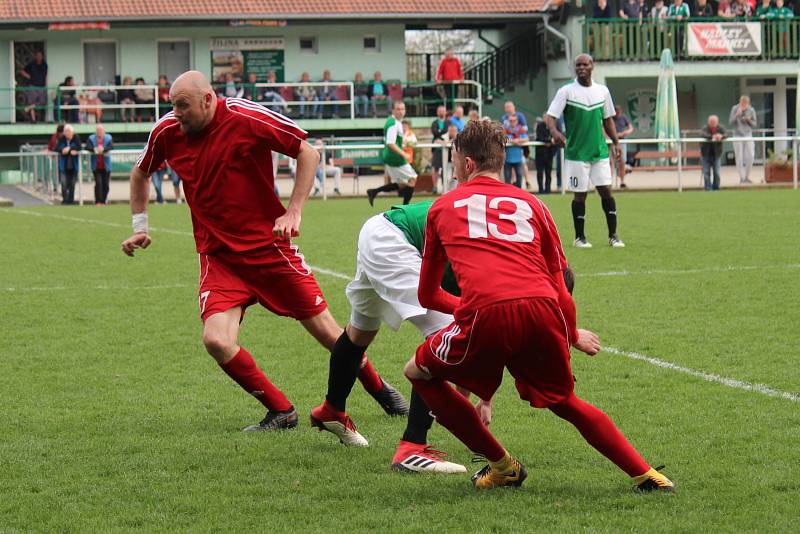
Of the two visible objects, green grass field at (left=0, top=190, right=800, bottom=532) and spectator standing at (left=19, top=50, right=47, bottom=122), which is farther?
spectator standing at (left=19, top=50, right=47, bottom=122)

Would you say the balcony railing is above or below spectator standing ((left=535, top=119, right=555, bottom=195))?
above

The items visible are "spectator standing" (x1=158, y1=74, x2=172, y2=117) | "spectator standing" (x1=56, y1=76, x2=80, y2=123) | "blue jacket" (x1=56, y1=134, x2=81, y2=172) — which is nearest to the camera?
"blue jacket" (x1=56, y1=134, x2=81, y2=172)

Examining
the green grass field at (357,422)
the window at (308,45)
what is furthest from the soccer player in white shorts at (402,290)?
the window at (308,45)

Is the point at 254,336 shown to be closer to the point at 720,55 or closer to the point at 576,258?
the point at 576,258

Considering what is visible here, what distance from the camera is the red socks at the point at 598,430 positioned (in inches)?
187

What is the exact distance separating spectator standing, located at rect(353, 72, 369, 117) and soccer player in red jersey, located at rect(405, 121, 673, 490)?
3291 cm

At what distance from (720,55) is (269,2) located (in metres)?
14.0

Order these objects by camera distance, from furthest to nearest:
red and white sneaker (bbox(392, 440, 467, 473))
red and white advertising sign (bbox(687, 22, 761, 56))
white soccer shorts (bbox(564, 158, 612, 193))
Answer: red and white advertising sign (bbox(687, 22, 761, 56))
white soccer shorts (bbox(564, 158, 612, 193))
red and white sneaker (bbox(392, 440, 467, 473))

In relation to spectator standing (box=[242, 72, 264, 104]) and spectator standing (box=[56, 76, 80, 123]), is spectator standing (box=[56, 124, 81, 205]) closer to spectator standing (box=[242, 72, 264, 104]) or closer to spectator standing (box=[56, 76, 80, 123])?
spectator standing (box=[242, 72, 264, 104])

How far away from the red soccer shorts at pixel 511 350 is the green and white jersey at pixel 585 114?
9577mm

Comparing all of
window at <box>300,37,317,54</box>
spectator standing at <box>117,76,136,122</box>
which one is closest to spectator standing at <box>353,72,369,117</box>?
window at <box>300,37,317,54</box>

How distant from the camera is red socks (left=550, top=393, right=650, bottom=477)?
4.74 metres

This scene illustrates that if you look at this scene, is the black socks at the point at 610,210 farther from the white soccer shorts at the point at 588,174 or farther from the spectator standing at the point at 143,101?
the spectator standing at the point at 143,101

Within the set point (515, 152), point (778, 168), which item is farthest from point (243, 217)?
point (778, 168)
